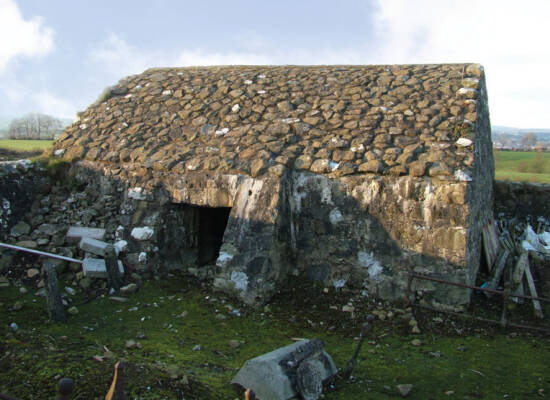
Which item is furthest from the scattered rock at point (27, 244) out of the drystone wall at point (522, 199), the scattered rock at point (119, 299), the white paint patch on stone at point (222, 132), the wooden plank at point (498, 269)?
the drystone wall at point (522, 199)

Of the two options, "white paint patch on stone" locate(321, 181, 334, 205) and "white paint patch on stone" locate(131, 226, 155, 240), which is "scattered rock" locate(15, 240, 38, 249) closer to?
"white paint patch on stone" locate(131, 226, 155, 240)

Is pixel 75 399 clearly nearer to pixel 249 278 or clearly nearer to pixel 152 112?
pixel 249 278

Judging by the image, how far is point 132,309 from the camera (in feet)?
20.7

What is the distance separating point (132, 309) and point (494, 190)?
8.30 metres

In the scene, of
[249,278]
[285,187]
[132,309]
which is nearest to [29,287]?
[132,309]

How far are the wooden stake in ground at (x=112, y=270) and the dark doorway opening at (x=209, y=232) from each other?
1875 millimetres

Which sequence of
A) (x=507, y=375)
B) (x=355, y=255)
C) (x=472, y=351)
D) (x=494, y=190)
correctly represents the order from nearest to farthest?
(x=507, y=375)
(x=472, y=351)
(x=355, y=255)
(x=494, y=190)

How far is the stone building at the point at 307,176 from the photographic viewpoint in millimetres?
6652

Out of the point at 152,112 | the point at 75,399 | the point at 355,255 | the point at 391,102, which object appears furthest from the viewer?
the point at 152,112

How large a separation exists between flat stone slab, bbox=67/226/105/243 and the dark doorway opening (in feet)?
5.75

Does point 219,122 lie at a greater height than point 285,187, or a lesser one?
greater

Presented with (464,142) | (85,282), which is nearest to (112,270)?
(85,282)

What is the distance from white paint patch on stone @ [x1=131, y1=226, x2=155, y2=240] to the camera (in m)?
7.57

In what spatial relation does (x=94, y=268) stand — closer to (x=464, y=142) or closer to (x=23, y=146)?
(x=464, y=142)
